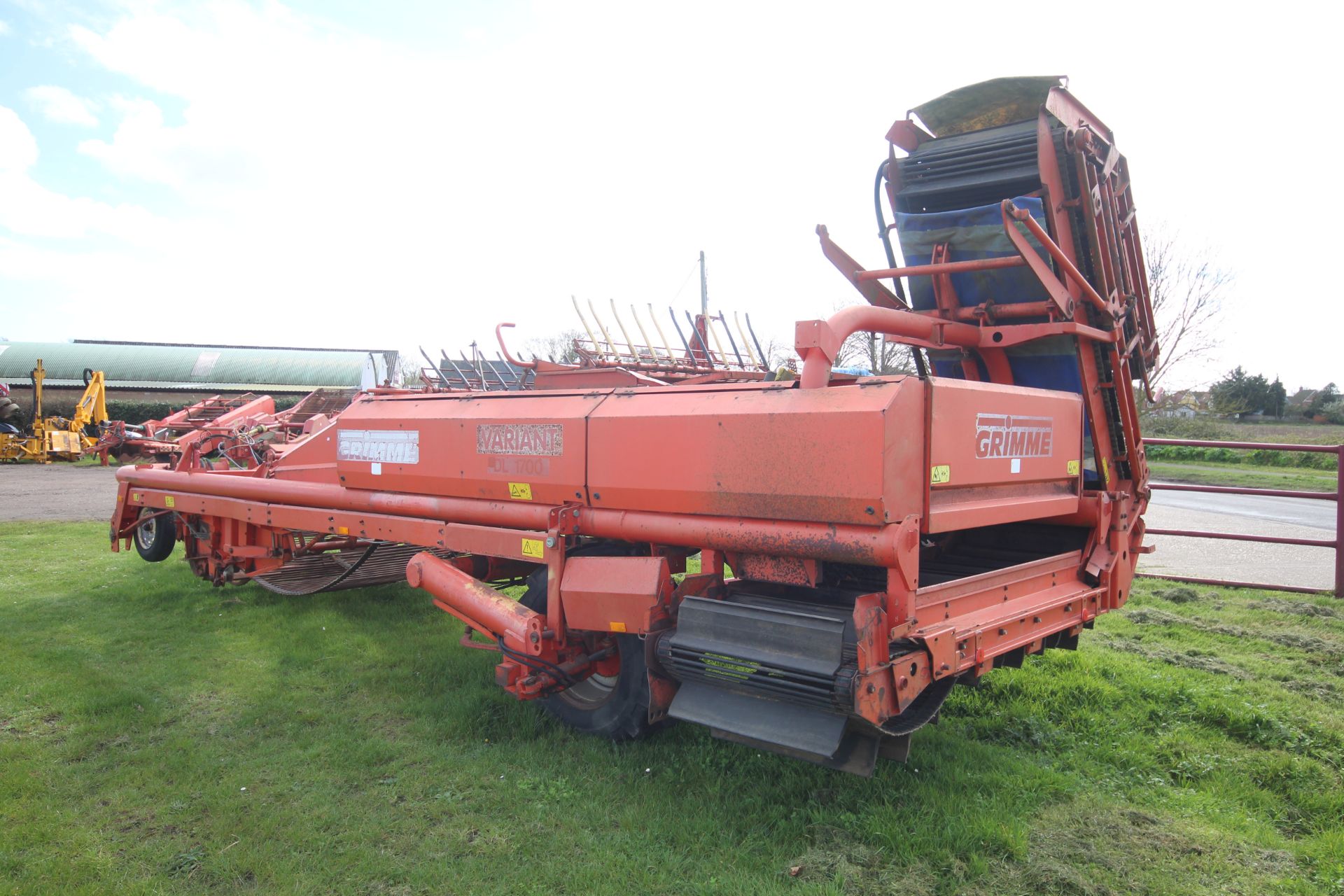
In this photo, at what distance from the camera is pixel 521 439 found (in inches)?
171

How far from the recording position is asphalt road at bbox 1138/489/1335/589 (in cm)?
852

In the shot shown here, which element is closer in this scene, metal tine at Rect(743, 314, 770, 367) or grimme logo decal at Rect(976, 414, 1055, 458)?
grimme logo decal at Rect(976, 414, 1055, 458)

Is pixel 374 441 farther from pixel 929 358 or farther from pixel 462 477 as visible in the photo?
pixel 929 358

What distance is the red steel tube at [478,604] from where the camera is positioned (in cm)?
406

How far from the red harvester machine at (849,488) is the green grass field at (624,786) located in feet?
1.36

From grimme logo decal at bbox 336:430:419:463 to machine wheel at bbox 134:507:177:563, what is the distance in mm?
3836

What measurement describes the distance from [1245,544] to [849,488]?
10.0 m

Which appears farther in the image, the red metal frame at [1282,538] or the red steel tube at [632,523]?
the red metal frame at [1282,538]

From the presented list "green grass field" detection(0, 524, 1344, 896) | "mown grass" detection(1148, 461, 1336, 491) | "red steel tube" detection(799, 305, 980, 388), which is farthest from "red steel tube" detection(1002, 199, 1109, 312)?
"mown grass" detection(1148, 461, 1336, 491)

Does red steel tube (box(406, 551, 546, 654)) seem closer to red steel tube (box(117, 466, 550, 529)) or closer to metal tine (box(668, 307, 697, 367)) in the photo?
red steel tube (box(117, 466, 550, 529))

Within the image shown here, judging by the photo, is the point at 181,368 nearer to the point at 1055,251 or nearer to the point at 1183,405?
the point at 1055,251


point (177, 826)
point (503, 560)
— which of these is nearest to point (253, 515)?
point (503, 560)

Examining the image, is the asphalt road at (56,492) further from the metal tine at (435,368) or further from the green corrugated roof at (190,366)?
the green corrugated roof at (190,366)

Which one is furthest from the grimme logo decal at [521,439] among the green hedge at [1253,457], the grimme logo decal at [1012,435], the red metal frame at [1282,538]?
the green hedge at [1253,457]
